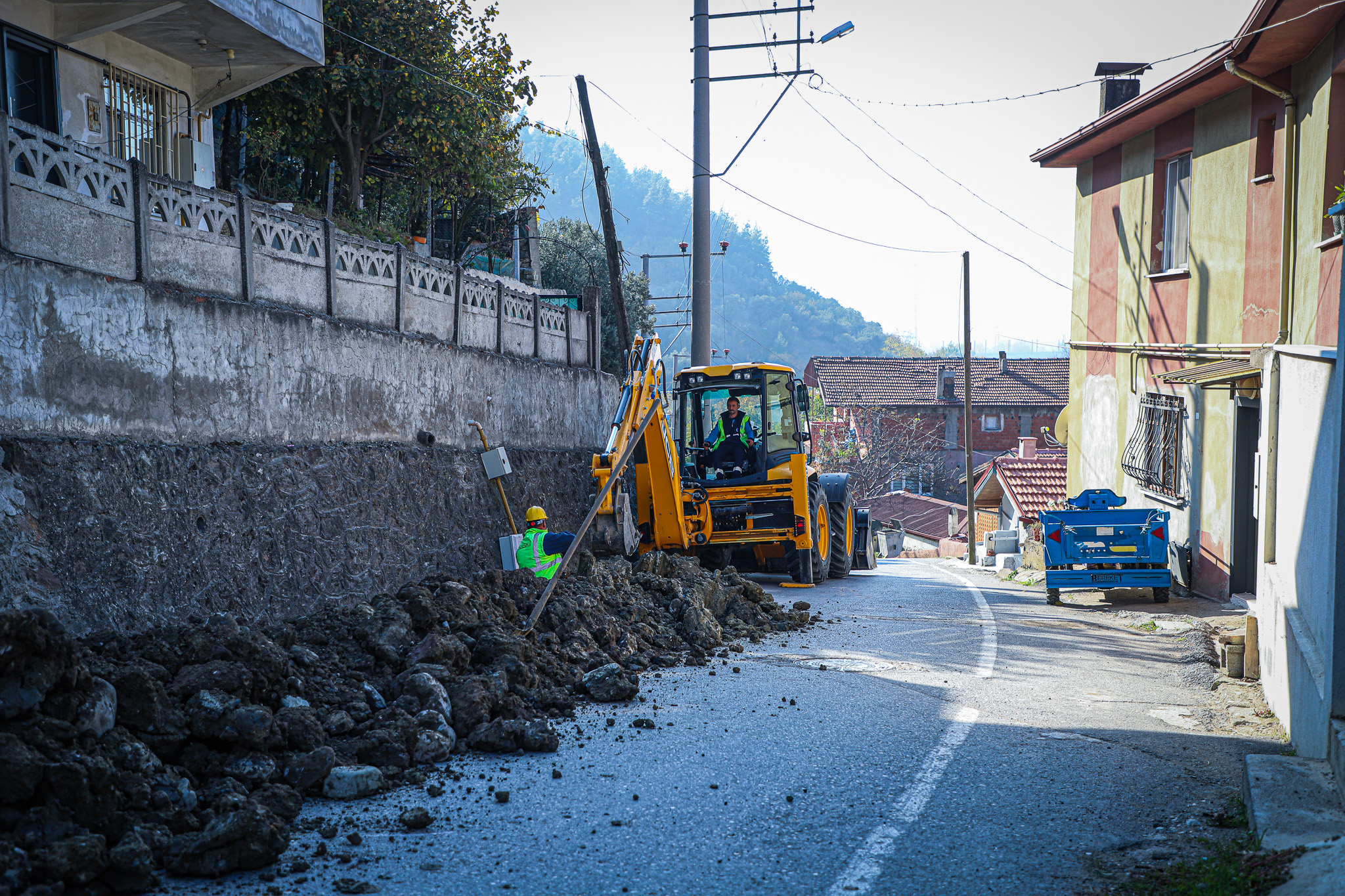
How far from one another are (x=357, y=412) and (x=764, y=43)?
13.3 metres

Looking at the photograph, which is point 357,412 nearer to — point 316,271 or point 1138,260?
point 316,271

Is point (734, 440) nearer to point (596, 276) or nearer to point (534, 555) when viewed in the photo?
point (534, 555)

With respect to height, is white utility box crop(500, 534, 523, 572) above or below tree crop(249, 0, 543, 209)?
below

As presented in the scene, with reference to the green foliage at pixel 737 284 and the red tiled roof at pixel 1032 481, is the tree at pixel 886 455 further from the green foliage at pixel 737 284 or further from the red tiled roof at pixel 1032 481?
the green foliage at pixel 737 284

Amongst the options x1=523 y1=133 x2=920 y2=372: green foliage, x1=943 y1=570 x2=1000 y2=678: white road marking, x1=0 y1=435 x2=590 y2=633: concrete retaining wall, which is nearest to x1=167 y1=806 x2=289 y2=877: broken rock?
x1=0 y1=435 x2=590 y2=633: concrete retaining wall

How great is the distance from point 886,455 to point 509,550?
42.9 m

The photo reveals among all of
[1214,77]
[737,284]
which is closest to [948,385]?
[1214,77]

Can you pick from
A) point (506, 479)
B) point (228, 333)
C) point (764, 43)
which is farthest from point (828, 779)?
point (764, 43)

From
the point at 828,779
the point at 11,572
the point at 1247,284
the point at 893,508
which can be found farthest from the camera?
the point at 893,508

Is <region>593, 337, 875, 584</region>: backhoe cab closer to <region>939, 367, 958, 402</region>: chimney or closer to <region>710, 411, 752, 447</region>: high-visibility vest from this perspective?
<region>710, 411, 752, 447</region>: high-visibility vest

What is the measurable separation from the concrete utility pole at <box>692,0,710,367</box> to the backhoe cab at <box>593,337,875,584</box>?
233 centimetres

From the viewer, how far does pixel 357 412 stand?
11117 millimetres

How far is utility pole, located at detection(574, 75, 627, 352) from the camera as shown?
18359 millimetres

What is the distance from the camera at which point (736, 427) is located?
608 inches
